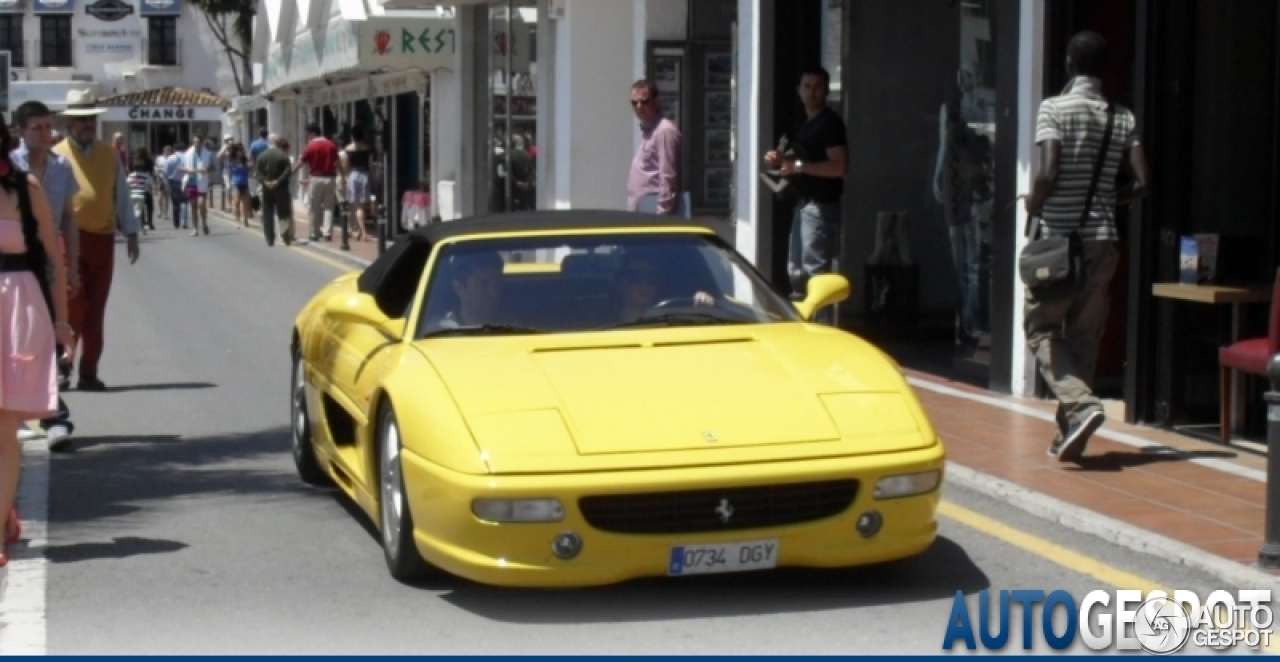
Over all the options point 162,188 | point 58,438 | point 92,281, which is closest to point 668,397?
point 58,438

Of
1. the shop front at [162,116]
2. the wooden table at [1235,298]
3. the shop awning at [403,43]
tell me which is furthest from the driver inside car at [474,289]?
the shop front at [162,116]

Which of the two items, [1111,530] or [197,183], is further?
[197,183]

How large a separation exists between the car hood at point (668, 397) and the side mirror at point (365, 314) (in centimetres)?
34

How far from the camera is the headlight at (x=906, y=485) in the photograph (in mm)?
6508

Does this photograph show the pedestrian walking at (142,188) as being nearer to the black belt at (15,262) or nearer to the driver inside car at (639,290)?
the black belt at (15,262)

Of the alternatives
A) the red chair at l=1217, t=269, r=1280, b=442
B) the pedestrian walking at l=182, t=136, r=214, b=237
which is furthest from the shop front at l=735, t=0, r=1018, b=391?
the pedestrian walking at l=182, t=136, r=214, b=237

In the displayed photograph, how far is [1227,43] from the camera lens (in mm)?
10469

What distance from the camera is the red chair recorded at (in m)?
9.19

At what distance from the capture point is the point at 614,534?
632 cm

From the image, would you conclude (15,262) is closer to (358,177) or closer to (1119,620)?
(1119,620)

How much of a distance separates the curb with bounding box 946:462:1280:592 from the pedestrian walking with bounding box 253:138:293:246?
2423cm

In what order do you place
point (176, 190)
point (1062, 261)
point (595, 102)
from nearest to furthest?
point (1062, 261), point (595, 102), point (176, 190)

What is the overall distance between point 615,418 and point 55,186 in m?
5.55

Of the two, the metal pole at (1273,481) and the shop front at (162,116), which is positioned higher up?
the shop front at (162,116)
